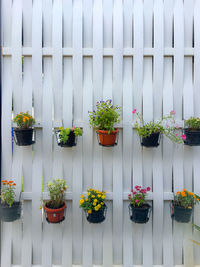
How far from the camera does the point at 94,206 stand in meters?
2.12

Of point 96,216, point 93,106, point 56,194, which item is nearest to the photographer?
point 96,216

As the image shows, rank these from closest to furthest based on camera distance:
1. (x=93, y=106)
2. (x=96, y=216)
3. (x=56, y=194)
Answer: (x=96, y=216) < (x=56, y=194) < (x=93, y=106)

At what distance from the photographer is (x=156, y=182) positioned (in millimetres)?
2326

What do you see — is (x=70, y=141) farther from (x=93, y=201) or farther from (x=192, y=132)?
(x=192, y=132)

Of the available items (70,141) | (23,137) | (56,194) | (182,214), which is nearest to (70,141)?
(70,141)

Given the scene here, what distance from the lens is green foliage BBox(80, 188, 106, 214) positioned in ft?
6.89

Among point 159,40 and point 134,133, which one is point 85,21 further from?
point 134,133

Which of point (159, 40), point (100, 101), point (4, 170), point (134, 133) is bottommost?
point (4, 170)

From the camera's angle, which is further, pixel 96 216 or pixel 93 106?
pixel 93 106

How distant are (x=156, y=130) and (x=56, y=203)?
131 centimetres

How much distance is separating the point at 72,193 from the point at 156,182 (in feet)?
3.09

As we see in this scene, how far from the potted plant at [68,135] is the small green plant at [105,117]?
7.2 inches

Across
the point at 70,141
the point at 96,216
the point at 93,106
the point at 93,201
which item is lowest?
the point at 96,216

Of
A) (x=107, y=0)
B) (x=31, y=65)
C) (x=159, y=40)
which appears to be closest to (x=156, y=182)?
(x=159, y=40)
